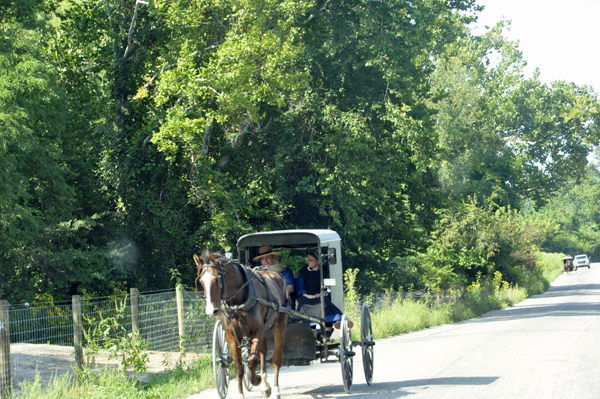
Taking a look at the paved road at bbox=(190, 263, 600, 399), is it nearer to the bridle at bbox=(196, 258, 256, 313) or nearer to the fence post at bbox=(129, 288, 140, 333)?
the bridle at bbox=(196, 258, 256, 313)

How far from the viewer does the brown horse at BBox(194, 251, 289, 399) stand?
8141mm

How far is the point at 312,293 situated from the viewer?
11086mm

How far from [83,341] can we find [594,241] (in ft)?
417

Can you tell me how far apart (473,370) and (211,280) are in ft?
18.0

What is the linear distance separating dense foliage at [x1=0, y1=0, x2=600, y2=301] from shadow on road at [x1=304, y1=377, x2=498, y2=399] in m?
9.85

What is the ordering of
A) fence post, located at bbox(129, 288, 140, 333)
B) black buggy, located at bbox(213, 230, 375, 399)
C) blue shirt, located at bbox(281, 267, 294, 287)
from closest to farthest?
black buggy, located at bbox(213, 230, 375, 399), blue shirt, located at bbox(281, 267, 294, 287), fence post, located at bbox(129, 288, 140, 333)

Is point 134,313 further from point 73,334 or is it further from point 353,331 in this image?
point 353,331

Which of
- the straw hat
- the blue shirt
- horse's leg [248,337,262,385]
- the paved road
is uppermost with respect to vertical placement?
the straw hat

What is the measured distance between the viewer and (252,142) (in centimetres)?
2530

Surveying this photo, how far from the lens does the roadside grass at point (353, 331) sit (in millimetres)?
9375

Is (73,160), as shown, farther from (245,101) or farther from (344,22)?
(344,22)

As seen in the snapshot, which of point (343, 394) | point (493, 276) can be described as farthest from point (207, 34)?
point (493, 276)

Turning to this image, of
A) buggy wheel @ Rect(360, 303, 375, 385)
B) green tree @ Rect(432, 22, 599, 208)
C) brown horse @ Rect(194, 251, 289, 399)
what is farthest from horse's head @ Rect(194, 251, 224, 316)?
green tree @ Rect(432, 22, 599, 208)

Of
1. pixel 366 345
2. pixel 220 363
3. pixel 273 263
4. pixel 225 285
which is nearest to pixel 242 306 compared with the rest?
pixel 225 285
